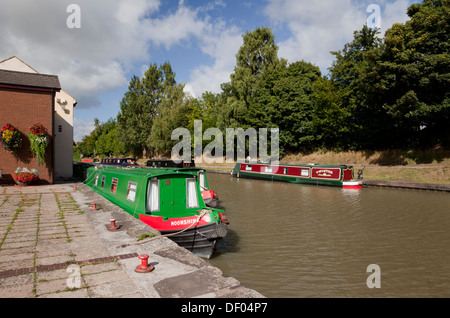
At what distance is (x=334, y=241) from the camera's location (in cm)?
986

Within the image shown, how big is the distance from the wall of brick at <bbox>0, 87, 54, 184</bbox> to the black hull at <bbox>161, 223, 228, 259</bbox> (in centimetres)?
1299

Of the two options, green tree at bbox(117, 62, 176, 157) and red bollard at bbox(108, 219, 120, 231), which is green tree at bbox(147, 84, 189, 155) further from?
red bollard at bbox(108, 219, 120, 231)

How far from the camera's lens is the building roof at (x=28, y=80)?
1579 cm

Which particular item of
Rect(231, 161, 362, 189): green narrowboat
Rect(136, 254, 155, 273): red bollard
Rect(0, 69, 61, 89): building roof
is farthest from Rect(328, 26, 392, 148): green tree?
Rect(136, 254, 155, 273): red bollard

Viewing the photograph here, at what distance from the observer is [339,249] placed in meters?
9.09

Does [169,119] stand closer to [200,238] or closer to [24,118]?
[24,118]

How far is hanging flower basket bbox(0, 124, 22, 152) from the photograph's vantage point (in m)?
14.8

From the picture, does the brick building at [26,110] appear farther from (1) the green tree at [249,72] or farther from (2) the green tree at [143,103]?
(2) the green tree at [143,103]

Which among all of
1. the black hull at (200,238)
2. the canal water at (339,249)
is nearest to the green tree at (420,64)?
the canal water at (339,249)

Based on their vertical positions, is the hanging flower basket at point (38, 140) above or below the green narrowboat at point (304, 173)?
above

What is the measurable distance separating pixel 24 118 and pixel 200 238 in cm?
1449

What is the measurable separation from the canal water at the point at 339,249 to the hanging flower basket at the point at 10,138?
1242cm
